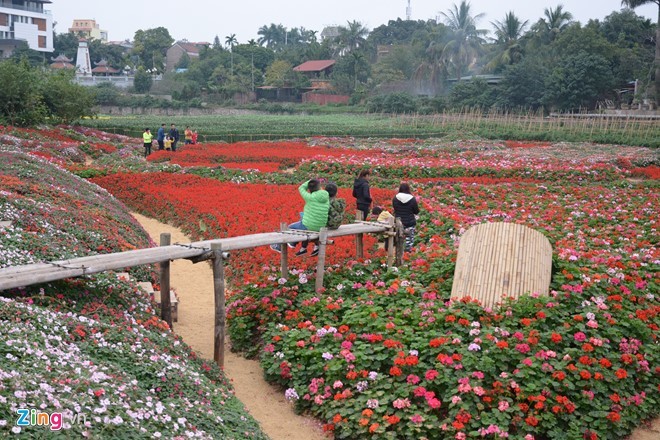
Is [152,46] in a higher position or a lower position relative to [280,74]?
higher

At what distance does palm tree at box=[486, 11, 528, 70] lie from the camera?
229ft

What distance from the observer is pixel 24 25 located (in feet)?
297

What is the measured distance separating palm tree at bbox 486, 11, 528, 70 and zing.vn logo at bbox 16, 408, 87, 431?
221 feet

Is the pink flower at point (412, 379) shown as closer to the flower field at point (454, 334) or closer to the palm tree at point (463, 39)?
the flower field at point (454, 334)

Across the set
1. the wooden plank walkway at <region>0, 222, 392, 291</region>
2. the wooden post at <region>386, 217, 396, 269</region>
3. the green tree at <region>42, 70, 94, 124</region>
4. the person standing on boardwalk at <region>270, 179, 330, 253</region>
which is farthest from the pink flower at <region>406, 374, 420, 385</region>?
the green tree at <region>42, 70, 94, 124</region>

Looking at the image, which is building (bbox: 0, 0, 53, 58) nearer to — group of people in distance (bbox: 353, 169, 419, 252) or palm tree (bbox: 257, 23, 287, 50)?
palm tree (bbox: 257, 23, 287, 50)

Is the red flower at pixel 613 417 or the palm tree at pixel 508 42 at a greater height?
the palm tree at pixel 508 42

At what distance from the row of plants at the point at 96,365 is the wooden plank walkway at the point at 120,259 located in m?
0.22

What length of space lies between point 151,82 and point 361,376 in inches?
3076

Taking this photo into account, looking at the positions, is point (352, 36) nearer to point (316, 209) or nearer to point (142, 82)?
point (142, 82)

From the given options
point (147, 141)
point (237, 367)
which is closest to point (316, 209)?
point (237, 367)

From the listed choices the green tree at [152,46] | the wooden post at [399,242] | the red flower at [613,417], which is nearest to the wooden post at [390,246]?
the wooden post at [399,242]

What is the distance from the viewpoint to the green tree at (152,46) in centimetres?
9781

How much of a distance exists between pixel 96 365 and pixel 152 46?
333ft
